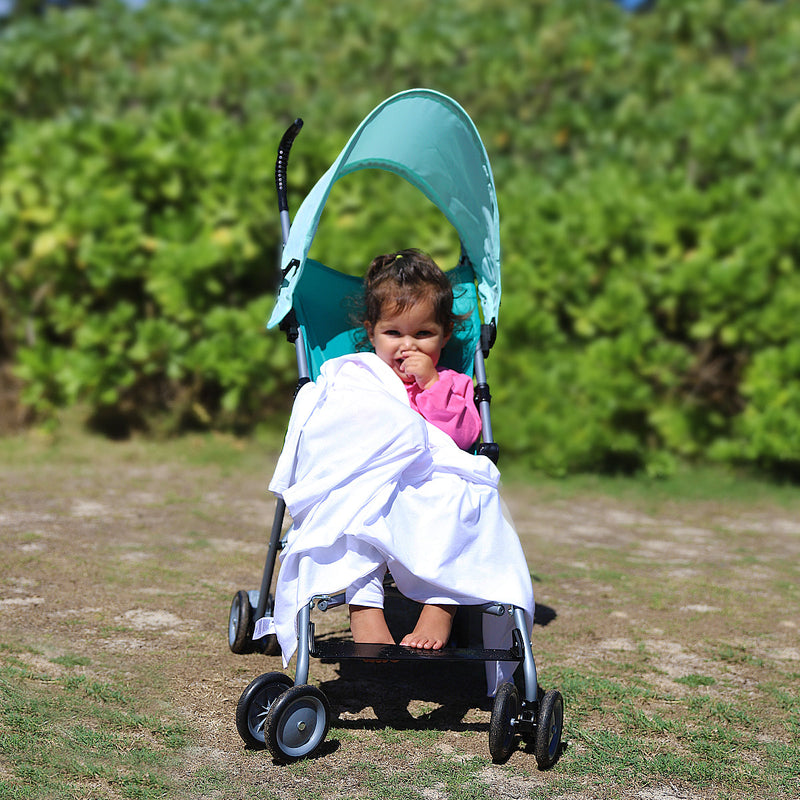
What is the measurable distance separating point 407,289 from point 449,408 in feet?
1.41

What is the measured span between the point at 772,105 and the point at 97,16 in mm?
7776

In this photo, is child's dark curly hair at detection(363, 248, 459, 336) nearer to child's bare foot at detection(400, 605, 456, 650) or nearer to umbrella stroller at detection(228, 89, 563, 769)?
umbrella stroller at detection(228, 89, 563, 769)

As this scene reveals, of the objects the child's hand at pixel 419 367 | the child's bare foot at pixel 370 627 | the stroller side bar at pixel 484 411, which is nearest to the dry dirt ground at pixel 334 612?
the child's bare foot at pixel 370 627

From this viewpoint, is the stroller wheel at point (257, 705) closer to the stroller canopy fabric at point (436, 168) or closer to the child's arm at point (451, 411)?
the child's arm at point (451, 411)

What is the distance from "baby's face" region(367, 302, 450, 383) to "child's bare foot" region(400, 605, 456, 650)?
872 millimetres

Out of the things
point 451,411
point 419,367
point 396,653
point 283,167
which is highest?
point 283,167

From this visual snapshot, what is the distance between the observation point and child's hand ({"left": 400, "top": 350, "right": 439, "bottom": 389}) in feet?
11.1

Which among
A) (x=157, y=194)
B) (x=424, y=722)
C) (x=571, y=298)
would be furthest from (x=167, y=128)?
(x=424, y=722)

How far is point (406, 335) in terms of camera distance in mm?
3404

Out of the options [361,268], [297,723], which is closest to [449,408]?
[297,723]

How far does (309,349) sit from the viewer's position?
3.82 m

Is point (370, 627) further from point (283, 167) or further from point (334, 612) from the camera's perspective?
point (283, 167)

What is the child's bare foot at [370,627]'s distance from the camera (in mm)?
2834

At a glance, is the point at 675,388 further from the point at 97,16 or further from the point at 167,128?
the point at 97,16
